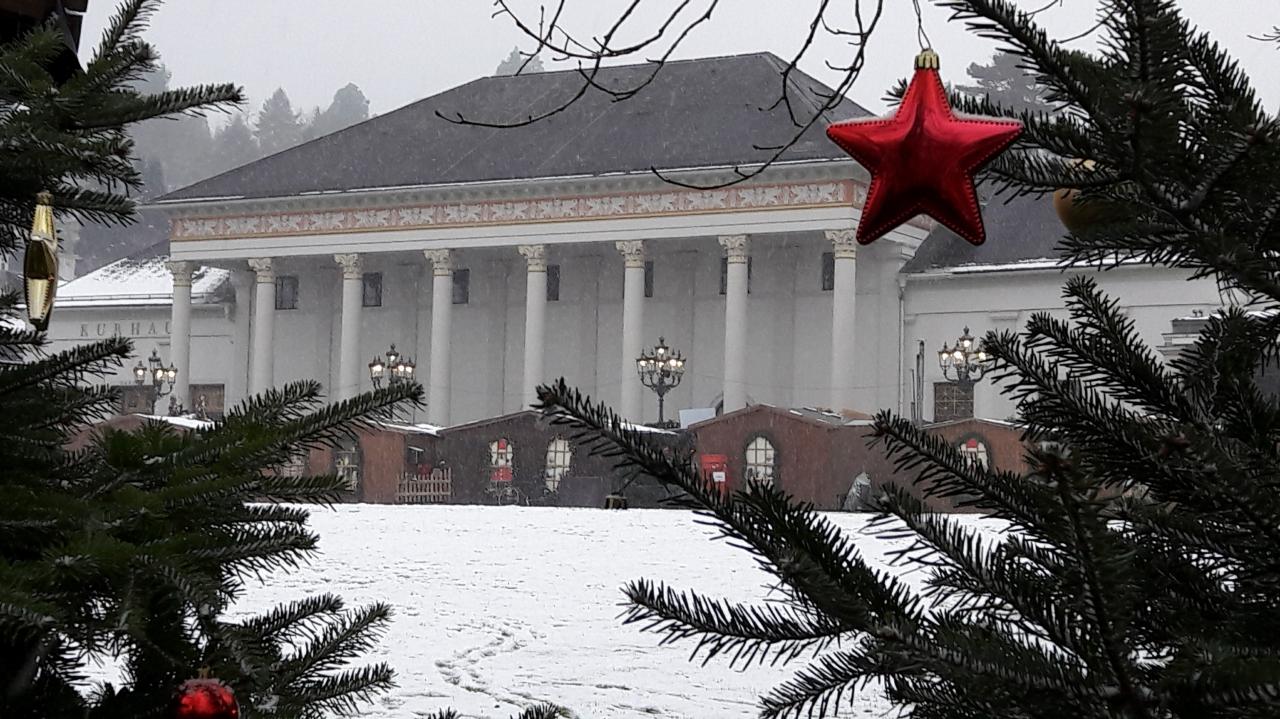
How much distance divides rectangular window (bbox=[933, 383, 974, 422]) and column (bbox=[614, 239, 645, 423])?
8.39 meters

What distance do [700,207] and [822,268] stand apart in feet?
15.6

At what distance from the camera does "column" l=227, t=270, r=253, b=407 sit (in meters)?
54.4

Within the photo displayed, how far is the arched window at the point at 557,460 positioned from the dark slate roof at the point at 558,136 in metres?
12.5

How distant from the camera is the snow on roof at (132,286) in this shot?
2206 inches

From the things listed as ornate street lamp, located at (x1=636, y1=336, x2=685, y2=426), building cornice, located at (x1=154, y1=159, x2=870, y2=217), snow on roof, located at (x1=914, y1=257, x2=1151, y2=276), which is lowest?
ornate street lamp, located at (x1=636, y1=336, x2=685, y2=426)

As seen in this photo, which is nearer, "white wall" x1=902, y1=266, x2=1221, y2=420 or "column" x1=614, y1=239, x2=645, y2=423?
"white wall" x1=902, y1=266, x2=1221, y2=420

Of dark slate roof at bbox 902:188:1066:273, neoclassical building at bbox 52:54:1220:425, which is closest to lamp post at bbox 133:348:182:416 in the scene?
neoclassical building at bbox 52:54:1220:425

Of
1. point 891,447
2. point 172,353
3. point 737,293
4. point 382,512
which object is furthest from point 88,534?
point 172,353

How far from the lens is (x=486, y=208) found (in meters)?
48.2

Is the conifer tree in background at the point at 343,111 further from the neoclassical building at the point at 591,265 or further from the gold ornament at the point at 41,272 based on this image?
the gold ornament at the point at 41,272

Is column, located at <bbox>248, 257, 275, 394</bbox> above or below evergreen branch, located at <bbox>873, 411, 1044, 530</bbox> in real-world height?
above

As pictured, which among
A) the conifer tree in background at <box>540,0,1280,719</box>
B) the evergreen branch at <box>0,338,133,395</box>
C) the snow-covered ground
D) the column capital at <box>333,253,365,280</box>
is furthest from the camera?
the column capital at <box>333,253,365,280</box>

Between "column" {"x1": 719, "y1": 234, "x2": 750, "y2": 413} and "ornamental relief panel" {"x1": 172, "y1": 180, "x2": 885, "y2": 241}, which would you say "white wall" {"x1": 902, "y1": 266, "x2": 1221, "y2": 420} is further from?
"column" {"x1": 719, "y1": 234, "x2": 750, "y2": 413}

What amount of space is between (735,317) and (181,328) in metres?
19.2
